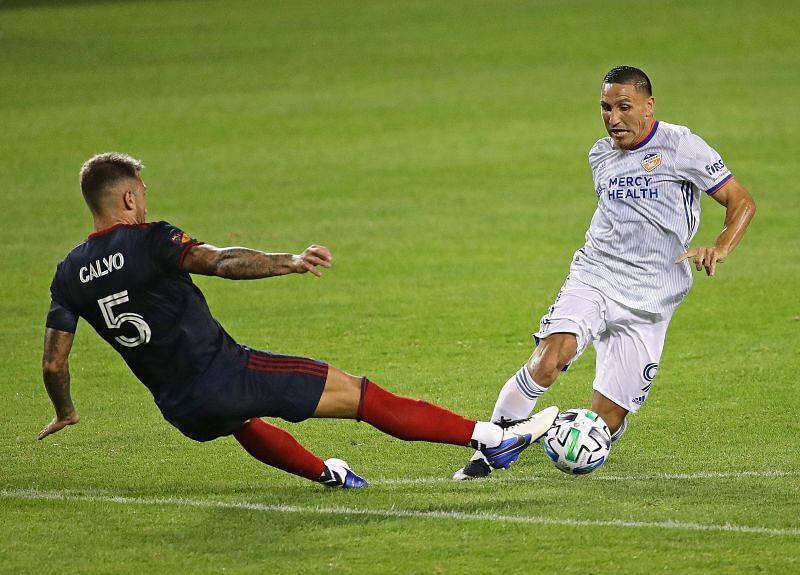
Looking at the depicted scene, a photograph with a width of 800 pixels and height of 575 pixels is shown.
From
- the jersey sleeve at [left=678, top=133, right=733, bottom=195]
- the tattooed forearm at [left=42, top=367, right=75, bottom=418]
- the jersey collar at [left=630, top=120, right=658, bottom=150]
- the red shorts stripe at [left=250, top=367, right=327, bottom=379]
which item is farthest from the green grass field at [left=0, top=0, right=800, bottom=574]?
the jersey collar at [left=630, top=120, right=658, bottom=150]

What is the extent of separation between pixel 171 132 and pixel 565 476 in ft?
52.9

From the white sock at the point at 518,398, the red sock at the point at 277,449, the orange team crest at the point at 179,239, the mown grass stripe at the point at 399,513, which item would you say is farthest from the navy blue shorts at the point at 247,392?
the white sock at the point at 518,398

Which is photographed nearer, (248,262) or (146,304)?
(248,262)

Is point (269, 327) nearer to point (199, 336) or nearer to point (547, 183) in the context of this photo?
point (199, 336)

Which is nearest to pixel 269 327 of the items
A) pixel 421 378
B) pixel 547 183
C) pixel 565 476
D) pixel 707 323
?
pixel 421 378

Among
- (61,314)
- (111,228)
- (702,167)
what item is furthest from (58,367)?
(702,167)

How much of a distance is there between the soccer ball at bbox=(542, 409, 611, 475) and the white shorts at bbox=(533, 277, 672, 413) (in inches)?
21.5

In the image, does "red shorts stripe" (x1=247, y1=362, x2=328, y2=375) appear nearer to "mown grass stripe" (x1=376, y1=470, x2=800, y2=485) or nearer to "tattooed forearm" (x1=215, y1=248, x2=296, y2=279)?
"tattooed forearm" (x1=215, y1=248, x2=296, y2=279)

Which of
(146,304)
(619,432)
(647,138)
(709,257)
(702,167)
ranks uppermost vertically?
(647,138)

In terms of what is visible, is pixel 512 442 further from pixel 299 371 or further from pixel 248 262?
pixel 248 262

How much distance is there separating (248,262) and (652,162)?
262cm

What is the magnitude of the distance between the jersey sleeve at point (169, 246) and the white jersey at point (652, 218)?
2.46 m

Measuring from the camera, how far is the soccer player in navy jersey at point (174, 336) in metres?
6.76

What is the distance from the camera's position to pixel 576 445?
290 inches
